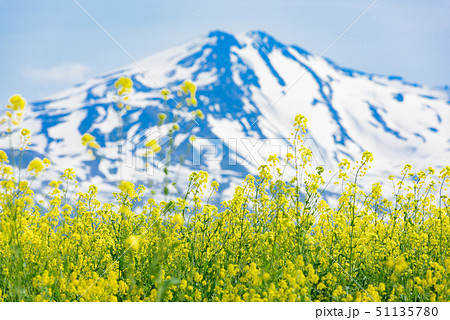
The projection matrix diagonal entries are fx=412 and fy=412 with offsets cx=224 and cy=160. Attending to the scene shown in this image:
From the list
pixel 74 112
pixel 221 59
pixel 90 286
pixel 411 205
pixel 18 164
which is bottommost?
pixel 90 286

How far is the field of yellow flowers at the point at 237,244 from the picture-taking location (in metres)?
3.32

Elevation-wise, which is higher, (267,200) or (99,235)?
(267,200)

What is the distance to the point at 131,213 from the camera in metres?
4.91

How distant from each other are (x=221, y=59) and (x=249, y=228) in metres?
110

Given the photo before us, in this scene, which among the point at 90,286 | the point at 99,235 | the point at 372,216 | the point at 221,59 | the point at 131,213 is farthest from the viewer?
the point at 221,59

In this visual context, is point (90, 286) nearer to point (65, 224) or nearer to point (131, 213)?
point (65, 224)

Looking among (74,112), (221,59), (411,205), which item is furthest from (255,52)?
(411,205)

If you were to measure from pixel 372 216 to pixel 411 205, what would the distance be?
0.55 metres

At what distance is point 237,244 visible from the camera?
13.6 feet

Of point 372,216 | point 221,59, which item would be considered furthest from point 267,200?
point 221,59

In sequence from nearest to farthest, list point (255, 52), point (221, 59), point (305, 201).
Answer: point (305, 201)
point (221, 59)
point (255, 52)

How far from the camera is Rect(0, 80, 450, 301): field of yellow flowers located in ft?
10.9

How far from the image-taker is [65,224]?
4.44 m

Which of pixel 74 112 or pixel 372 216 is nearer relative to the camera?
pixel 372 216
